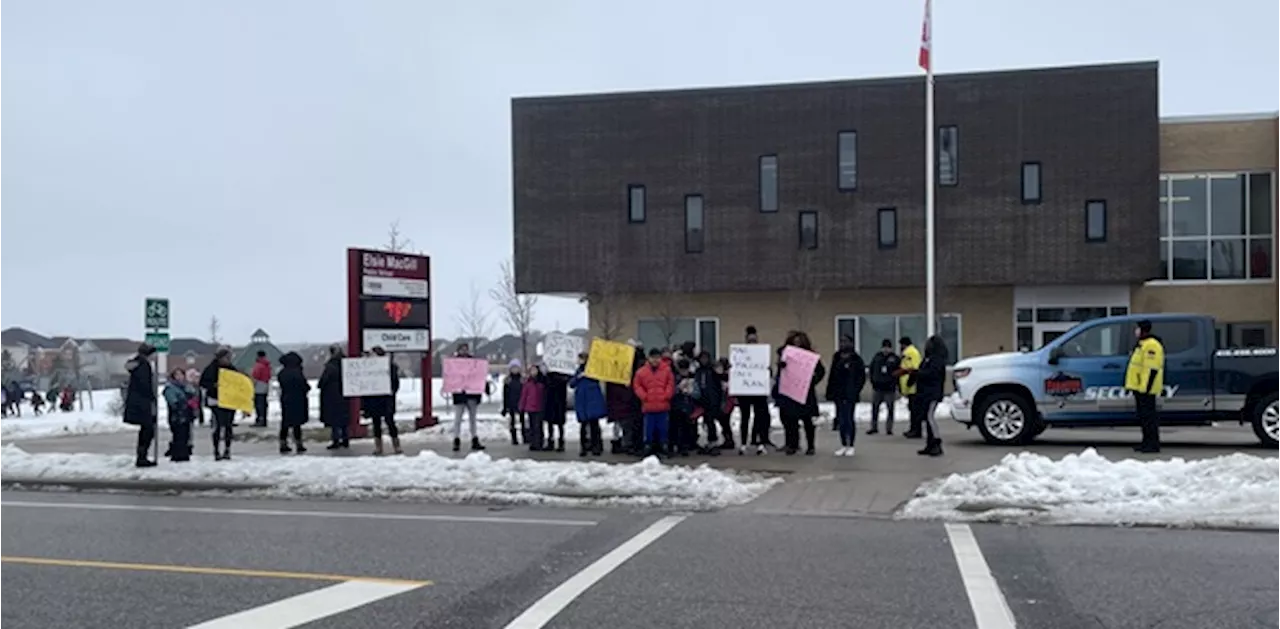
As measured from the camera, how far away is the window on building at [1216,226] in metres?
34.1

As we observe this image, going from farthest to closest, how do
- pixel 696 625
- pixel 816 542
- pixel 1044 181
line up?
pixel 1044 181, pixel 816 542, pixel 696 625

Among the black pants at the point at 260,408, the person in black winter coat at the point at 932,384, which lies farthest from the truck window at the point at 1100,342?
the black pants at the point at 260,408

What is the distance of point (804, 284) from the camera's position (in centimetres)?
3494

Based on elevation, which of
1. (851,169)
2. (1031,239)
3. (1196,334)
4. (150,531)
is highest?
(851,169)

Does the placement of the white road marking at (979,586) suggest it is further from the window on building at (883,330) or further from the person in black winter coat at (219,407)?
the window on building at (883,330)

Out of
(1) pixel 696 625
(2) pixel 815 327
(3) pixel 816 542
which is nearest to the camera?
(1) pixel 696 625

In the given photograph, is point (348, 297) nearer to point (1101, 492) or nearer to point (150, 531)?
point (150, 531)

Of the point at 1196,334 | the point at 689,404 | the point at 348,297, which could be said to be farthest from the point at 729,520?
the point at 348,297

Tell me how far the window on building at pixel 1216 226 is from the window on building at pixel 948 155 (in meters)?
6.34

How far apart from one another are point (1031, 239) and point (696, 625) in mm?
29433

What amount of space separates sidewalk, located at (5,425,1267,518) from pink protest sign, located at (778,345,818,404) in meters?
0.93

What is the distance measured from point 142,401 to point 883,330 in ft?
82.5

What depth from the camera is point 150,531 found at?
423 inches

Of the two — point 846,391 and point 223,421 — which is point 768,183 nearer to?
A: point 846,391
